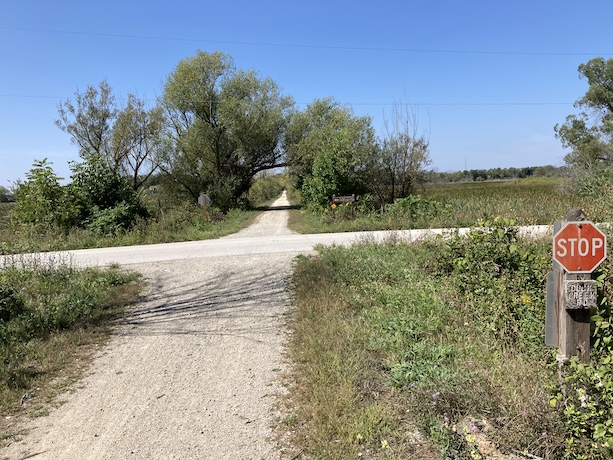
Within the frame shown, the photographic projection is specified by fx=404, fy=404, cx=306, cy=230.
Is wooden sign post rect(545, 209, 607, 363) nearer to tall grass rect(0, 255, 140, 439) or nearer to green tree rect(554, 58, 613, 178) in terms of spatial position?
tall grass rect(0, 255, 140, 439)

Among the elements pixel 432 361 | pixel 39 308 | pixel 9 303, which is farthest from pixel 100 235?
pixel 432 361

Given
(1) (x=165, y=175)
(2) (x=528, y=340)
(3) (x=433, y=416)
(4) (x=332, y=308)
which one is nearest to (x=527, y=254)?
(2) (x=528, y=340)

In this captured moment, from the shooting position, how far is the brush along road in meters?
2.98

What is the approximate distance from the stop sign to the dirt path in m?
2.39

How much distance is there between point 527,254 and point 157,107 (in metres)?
29.6

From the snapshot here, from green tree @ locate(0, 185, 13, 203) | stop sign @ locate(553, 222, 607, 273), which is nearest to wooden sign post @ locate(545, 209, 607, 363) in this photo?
stop sign @ locate(553, 222, 607, 273)

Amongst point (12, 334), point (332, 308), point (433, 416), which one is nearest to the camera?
point (433, 416)

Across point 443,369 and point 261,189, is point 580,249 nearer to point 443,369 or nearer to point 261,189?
point 443,369

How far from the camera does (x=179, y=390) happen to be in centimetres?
383

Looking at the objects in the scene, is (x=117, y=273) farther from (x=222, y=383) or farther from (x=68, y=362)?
(x=222, y=383)

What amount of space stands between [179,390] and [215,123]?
29089mm

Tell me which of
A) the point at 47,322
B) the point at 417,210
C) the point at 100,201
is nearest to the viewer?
the point at 47,322

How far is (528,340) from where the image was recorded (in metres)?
4.13

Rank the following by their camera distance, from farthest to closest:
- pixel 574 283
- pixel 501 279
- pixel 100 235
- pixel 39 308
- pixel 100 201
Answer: pixel 100 201 → pixel 100 235 → pixel 39 308 → pixel 501 279 → pixel 574 283
